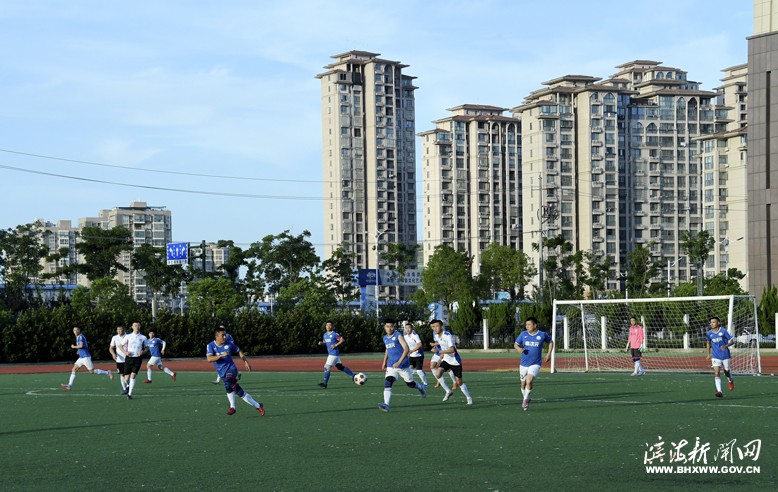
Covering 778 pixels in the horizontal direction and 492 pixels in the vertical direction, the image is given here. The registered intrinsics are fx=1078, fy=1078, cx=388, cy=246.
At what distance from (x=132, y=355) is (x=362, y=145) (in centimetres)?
14205

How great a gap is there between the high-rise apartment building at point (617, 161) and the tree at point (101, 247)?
65625 millimetres

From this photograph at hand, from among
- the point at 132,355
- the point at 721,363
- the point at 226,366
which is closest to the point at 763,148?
the point at 721,363

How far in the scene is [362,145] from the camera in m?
168

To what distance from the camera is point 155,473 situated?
1302 cm

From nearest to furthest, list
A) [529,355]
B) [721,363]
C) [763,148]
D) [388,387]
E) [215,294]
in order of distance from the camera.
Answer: [529,355]
[388,387]
[721,363]
[763,148]
[215,294]

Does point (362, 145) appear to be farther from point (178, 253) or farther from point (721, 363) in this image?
point (721, 363)

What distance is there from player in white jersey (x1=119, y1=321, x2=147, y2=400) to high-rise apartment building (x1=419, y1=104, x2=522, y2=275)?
148 meters

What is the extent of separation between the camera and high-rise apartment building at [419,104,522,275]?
174125 mm

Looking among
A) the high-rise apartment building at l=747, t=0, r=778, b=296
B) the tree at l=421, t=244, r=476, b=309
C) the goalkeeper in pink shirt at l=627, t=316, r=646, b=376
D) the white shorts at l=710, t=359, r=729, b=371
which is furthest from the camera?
the tree at l=421, t=244, r=476, b=309

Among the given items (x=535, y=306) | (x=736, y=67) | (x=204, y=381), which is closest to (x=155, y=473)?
(x=204, y=381)

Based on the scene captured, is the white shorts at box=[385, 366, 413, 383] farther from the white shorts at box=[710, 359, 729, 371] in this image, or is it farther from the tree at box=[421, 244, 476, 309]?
the tree at box=[421, 244, 476, 309]

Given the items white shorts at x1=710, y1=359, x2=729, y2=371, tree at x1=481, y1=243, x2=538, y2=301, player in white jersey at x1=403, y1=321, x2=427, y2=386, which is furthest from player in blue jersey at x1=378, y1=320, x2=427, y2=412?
tree at x1=481, y1=243, x2=538, y2=301

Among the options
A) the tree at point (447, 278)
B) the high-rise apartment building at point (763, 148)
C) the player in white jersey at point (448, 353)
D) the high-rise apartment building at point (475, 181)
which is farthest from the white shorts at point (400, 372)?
the high-rise apartment building at point (475, 181)

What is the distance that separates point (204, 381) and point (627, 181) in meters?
129
